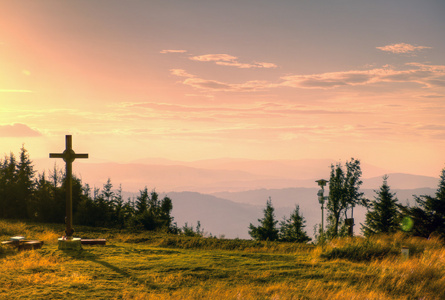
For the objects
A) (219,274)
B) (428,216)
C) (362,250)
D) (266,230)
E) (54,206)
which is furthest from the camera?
(266,230)

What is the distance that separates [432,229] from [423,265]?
1090cm

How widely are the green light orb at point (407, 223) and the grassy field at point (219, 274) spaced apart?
6.27 m

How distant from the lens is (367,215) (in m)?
45.4

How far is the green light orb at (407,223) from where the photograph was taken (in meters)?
23.1

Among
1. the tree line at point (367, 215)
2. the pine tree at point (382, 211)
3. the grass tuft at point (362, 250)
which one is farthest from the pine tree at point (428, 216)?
the pine tree at point (382, 211)

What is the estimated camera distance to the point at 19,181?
113 feet

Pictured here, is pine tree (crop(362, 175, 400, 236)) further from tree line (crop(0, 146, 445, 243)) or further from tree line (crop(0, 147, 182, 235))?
tree line (crop(0, 147, 182, 235))

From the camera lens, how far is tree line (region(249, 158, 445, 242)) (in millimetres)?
22844

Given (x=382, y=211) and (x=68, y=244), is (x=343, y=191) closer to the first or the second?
(x=382, y=211)

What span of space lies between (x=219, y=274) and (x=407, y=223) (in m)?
15.8

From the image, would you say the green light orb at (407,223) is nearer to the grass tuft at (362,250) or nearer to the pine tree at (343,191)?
the grass tuft at (362,250)

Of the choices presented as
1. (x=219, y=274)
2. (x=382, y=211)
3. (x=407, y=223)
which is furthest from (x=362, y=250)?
(x=382, y=211)

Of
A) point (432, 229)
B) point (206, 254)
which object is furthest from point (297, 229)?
point (206, 254)

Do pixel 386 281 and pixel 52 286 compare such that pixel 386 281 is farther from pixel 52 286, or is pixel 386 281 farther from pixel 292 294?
pixel 52 286
